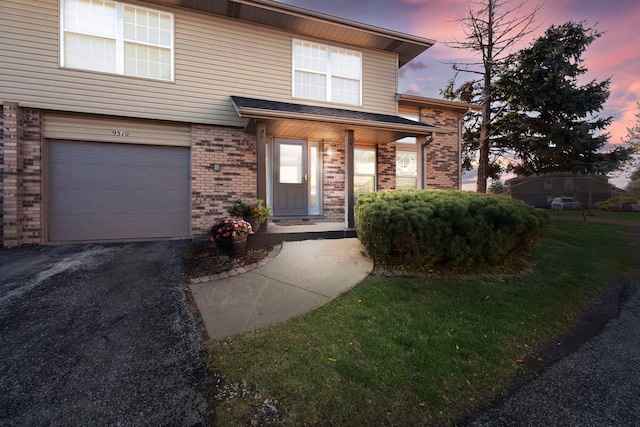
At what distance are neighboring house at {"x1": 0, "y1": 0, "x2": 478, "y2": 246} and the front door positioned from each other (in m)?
0.03

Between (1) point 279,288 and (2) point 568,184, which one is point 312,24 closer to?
(1) point 279,288

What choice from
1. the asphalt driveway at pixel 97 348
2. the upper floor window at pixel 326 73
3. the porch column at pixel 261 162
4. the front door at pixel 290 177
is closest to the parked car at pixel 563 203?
the upper floor window at pixel 326 73

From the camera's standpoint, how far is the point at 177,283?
13.1ft

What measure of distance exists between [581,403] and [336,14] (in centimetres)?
910

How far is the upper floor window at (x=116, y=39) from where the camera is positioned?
6113mm

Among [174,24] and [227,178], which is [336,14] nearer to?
[174,24]

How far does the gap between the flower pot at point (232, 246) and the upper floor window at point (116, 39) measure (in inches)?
191

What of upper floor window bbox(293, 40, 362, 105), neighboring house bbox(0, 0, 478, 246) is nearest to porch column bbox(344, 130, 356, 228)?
neighboring house bbox(0, 0, 478, 246)

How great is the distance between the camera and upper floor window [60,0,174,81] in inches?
241

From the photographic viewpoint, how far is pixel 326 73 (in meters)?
8.17

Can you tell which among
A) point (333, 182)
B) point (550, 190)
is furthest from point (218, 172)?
point (550, 190)

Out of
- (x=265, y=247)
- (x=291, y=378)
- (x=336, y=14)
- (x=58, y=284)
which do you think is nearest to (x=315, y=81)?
(x=336, y=14)

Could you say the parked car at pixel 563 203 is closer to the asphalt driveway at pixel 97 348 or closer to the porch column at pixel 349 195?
the porch column at pixel 349 195

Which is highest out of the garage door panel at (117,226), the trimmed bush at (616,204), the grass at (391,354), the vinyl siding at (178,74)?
the vinyl siding at (178,74)
